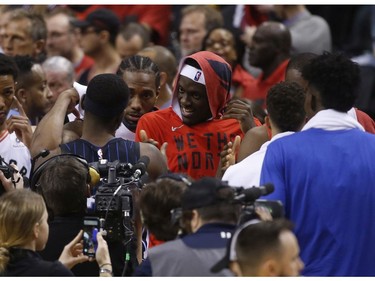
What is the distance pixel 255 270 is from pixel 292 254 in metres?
0.19

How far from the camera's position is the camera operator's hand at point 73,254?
279 inches

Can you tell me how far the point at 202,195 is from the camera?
6.31 metres

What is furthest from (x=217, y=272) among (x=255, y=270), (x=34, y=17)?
(x=34, y=17)

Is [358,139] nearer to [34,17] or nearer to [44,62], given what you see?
[44,62]

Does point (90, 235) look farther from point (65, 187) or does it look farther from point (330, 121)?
point (330, 121)

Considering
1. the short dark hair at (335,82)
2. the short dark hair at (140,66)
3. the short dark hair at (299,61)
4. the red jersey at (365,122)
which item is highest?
the short dark hair at (335,82)

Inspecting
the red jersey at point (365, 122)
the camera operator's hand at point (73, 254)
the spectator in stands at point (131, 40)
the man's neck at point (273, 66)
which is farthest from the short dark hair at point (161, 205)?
the spectator in stands at point (131, 40)

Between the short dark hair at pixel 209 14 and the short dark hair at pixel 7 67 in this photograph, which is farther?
the short dark hair at pixel 209 14

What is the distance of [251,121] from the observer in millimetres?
8953

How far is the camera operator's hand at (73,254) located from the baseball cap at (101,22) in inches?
284

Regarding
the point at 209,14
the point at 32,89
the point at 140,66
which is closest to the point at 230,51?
the point at 209,14

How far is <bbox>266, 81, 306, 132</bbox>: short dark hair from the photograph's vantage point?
787 cm

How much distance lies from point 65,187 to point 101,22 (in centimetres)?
692

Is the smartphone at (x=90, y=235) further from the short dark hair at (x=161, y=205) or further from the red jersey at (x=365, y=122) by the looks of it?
the red jersey at (x=365, y=122)
